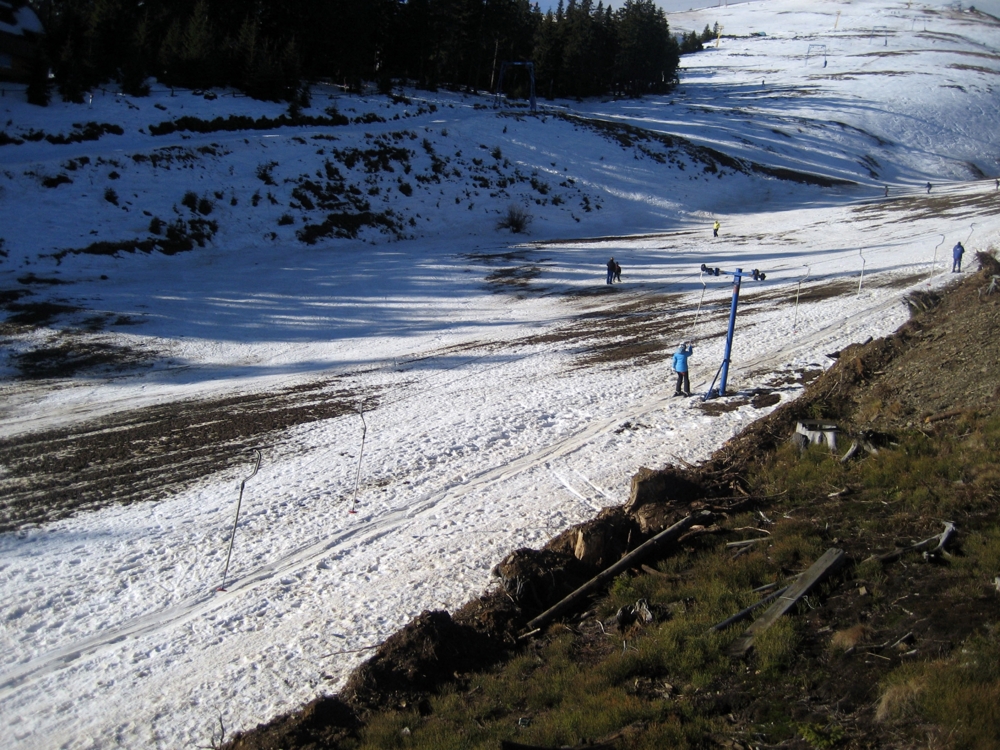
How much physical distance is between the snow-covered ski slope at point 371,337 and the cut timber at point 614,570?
1.39 meters

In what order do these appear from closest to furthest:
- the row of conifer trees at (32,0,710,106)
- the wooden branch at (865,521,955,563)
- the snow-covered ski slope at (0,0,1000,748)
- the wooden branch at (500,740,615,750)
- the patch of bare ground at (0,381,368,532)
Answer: the wooden branch at (500,740,615,750)
the wooden branch at (865,521,955,563)
the snow-covered ski slope at (0,0,1000,748)
the patch of bare ground at (0,381,368,532)
the row of conifer trees at (32,0,710,106)

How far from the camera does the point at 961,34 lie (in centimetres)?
15425

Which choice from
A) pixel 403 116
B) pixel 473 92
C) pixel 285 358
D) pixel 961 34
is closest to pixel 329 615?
pixel 285 358

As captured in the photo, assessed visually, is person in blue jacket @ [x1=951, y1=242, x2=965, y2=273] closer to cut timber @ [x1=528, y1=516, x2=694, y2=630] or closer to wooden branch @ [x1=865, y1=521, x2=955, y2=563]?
wooden branch @ [x1=865, y1=521, x2=955, y2=563]

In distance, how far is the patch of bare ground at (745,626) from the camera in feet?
17.0

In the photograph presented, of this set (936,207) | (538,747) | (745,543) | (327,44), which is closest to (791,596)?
(745,543)

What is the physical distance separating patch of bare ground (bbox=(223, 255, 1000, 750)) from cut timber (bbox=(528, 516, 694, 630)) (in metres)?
0.08

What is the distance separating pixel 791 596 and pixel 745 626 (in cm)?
58

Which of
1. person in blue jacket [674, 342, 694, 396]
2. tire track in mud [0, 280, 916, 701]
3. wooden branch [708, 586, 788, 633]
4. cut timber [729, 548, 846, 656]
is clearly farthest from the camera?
person in blue jacket [674, 342, 694, 396]

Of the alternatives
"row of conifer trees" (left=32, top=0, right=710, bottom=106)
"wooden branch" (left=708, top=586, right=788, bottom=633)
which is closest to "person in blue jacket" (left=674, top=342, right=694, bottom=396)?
"wooden branch" (left=708, top=586, right=788, bottom=633)

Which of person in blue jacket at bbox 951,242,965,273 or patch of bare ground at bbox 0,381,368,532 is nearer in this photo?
patch of bare ground at bbox 0,381,368,532

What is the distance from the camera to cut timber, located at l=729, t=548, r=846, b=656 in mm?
6207

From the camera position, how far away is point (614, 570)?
324 inches

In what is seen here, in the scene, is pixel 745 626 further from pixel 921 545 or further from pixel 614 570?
pixel 921 545
